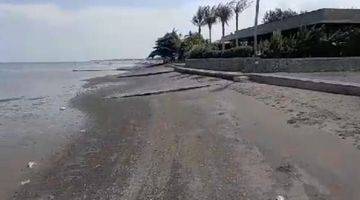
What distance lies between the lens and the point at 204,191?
27.9 ft

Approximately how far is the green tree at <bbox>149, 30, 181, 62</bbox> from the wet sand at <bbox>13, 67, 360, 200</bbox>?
7626cm

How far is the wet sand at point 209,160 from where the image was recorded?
852cm

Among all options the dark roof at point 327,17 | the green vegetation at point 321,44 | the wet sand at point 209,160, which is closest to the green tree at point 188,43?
the dark roof at point 327,17

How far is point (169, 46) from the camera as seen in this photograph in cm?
9450

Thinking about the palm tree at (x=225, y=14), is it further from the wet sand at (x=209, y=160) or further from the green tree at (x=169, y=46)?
the wet sand at (x=209, y=160)

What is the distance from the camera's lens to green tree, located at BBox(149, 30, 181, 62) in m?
93.3

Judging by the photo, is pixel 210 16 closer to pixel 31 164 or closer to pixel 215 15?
pixel 215 15

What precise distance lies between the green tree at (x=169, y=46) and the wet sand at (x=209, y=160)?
3002 inches

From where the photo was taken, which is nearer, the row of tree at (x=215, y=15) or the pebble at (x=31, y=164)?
the pebble at (x=31, y=164)

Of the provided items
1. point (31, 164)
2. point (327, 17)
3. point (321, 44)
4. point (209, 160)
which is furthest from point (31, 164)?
point (327, 17)

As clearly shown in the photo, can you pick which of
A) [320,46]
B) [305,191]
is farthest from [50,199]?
[320,46]

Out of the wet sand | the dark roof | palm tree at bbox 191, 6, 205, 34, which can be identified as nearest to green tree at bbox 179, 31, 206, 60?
palm tree at bbox 191, 6, 205, 34

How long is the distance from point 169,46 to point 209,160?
3335 inches

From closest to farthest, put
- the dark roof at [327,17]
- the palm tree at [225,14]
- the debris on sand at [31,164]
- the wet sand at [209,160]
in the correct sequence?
1. the wet sand at [209,160]
2. the debris on sand at [31,164]
3. the dark roof at [327,17]
4. the palm tree at [225,14]
